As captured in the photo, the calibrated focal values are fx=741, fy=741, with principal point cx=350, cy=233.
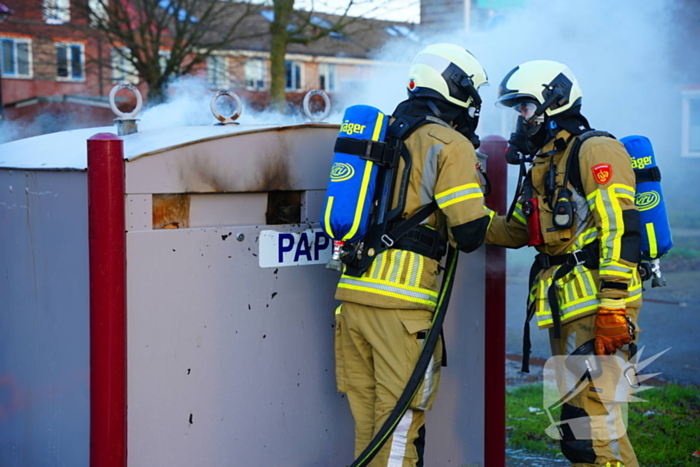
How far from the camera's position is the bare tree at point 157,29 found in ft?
37.1

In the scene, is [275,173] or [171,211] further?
[275,173]

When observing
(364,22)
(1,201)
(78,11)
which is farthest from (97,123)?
(1,201)

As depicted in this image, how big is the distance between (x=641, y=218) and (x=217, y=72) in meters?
11.6

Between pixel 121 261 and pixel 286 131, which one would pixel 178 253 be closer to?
pixel 121 261

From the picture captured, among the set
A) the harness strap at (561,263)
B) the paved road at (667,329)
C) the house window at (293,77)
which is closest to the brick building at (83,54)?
the house window at (293,77)

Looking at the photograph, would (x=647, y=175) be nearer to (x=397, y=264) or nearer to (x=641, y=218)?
(x=641, y=218)

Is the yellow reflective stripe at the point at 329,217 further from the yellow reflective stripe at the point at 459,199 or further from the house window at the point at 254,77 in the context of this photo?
the house window at the point at 254,77

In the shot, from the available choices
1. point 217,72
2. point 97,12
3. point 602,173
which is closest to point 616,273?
point 602,173

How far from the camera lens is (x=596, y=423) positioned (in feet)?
9.04

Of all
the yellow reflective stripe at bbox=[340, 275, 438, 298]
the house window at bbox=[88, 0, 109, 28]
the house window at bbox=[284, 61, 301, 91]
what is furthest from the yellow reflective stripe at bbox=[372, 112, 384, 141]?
the house window at bbox=[284, 61, 301, 91]

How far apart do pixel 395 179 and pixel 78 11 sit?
1005cm

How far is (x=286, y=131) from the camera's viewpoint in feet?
8.67

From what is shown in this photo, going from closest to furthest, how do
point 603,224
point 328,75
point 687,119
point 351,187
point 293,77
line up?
point 351,187 < point 603,224 < point 687,119 < point 293,77 < point 328,75

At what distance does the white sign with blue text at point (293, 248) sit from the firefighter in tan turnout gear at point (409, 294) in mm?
159
